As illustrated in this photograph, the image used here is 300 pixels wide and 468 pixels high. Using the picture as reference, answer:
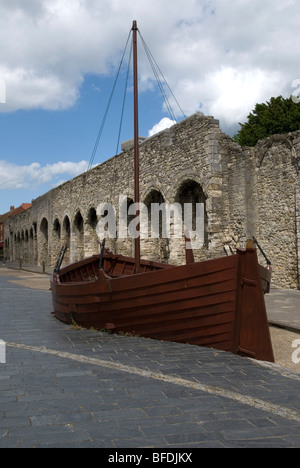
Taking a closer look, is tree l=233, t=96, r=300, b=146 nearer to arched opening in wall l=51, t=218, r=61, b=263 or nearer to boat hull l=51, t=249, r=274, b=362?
arched opening in wall l=51, t=218, r=61, b=263

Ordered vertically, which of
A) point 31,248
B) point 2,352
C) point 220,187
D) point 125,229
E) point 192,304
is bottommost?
point 2,352

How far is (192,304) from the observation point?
215 inches

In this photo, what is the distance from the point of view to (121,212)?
770 inches

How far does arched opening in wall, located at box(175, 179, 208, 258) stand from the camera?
14461 mm

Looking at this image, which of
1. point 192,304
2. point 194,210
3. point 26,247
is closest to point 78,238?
point 194,210

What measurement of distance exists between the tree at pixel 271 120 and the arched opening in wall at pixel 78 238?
11659 mm

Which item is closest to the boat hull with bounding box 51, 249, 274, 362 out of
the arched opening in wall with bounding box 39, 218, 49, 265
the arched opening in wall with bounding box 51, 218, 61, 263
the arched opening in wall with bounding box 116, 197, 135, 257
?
the arched opening in wall with bounding box 116, 197, 135, 257

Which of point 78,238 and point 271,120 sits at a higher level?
point 271,120

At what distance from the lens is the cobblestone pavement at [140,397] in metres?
2.91

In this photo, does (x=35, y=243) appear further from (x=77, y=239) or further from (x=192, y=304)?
(x=192, y=304)

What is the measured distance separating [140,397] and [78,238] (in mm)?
22590

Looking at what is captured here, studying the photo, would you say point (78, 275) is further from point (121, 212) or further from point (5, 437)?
point (121, 212)

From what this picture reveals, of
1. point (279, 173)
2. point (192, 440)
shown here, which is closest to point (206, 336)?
point (192, 440)

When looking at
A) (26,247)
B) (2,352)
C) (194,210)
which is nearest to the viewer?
(2,352)
